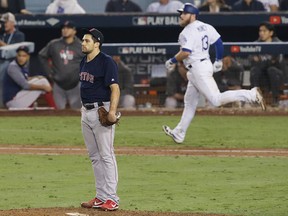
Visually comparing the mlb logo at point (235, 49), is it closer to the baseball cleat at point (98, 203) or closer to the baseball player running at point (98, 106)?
the baseball player running at point (98, 106)

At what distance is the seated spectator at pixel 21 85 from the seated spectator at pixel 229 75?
3.09 metres

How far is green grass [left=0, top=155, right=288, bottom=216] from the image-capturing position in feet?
32.8

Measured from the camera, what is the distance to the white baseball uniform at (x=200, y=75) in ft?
49.2

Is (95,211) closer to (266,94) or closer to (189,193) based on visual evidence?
(189,193)

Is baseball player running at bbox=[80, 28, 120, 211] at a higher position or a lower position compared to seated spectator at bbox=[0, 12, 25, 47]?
lower

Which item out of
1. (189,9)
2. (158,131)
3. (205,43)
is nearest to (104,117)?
(189,9)

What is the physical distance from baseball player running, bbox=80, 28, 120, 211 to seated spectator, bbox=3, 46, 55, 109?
32.5 feet

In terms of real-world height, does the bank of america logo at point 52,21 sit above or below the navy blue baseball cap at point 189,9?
above

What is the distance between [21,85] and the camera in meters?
19.4

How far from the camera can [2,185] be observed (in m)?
11.3

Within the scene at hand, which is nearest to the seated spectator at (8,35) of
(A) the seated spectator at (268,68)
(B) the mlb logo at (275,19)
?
(A) the seated spectator at (268,68)

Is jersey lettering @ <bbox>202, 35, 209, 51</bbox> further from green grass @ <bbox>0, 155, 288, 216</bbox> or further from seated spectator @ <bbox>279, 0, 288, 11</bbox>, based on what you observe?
seated spectator @ <bbox>279, 0, 288, 11</bbox>

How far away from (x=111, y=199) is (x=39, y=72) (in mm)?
11553

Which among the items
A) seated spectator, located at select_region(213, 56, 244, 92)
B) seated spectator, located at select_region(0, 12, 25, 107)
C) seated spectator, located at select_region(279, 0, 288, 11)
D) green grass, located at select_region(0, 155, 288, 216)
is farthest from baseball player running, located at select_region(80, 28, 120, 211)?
seated spectator, located at select_region(279, 0, 288, 11)
